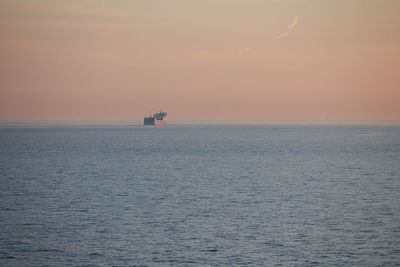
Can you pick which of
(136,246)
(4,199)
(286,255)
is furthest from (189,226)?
(4,199)

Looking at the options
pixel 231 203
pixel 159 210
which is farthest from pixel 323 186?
pixel 159 210

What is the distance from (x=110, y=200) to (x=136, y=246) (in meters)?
16.0

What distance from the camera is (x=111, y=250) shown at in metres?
25.5

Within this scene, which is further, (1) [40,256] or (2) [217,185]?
(2) [217,185]

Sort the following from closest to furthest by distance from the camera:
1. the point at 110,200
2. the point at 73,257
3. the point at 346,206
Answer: the point at 73,257, the point at 346,206, the point at 110,200

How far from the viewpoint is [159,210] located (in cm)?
3619

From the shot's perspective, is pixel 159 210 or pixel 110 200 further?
pixel 110 200

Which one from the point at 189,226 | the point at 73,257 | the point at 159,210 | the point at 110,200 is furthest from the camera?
the point at 110,200

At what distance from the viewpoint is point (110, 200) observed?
1641 inches

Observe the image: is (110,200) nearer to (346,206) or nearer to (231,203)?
(231,203)

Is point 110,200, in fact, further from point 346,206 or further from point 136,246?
point 346,206

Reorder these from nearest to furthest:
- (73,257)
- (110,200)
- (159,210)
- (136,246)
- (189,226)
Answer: (73,257)
(136,246)
(189,226)
(159,210)
(110,200)

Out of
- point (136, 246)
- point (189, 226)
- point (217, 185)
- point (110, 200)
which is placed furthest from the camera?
point (217, 185)

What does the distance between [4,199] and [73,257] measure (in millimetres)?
20459
